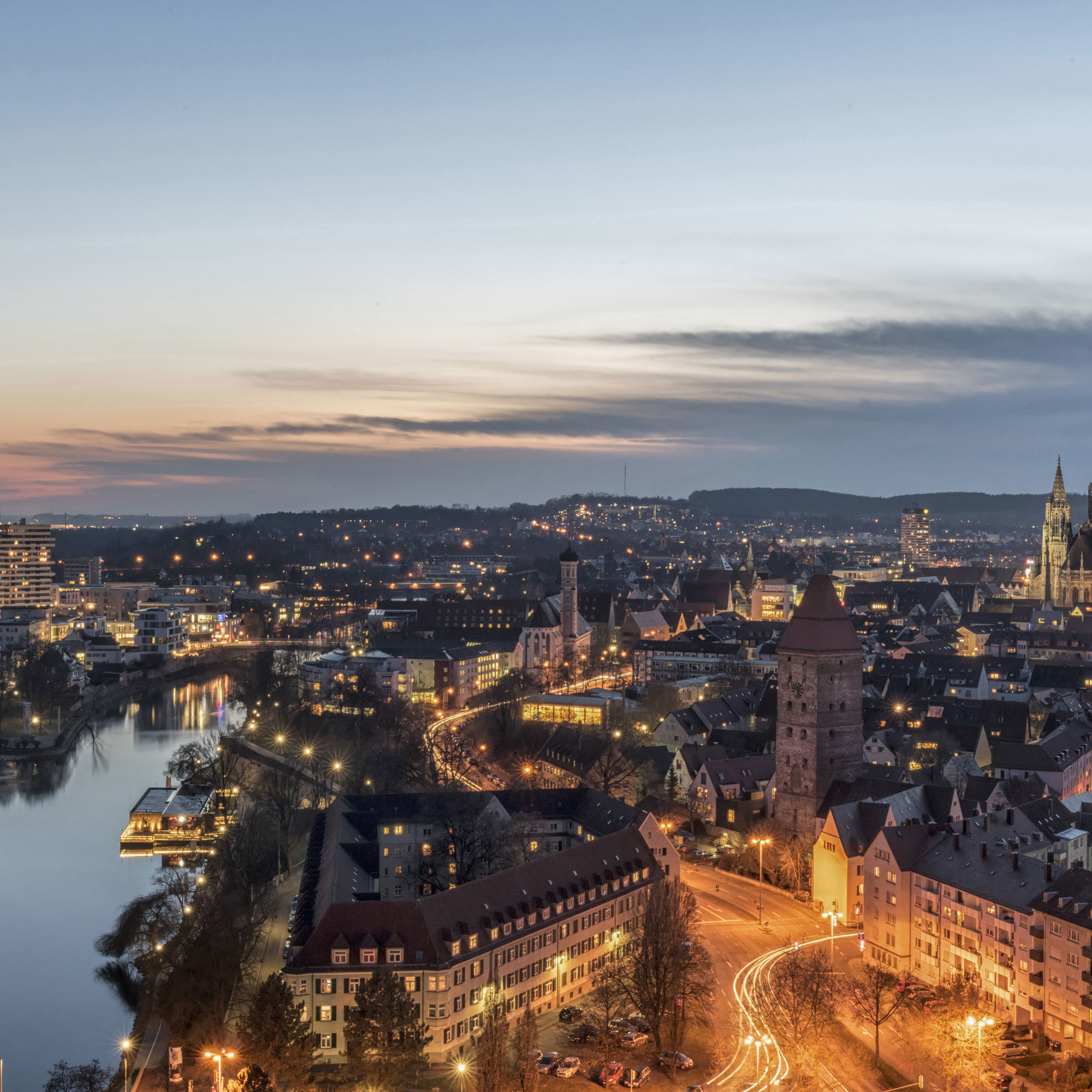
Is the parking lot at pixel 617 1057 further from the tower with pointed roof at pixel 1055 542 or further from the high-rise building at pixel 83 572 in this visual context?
the high-rise building at pixel 83 572

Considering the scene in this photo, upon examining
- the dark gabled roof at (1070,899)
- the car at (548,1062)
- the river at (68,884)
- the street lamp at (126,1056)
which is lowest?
the river at (68,884)

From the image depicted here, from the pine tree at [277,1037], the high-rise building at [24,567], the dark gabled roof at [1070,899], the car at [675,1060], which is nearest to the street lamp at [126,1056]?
the pine tree at [277,1037]

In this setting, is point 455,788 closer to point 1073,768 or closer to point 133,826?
point 133,826

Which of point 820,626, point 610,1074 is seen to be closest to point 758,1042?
point 610,1074

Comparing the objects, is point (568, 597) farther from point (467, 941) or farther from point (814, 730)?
point (467, 941)

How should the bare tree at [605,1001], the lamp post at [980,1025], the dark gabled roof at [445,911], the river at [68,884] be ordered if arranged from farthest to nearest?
1. the river at [68,884]
2. the bare tree at [605,1001]
3. the dark gabled roof at [445,911]
4. the lamp post at [980,1025]

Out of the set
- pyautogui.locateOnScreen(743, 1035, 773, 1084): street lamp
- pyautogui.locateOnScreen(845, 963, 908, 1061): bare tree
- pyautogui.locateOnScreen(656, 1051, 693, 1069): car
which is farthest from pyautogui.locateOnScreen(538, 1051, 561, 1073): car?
pyautogui.locateOnScreen(845, 963, 908, 1061): bare tree
